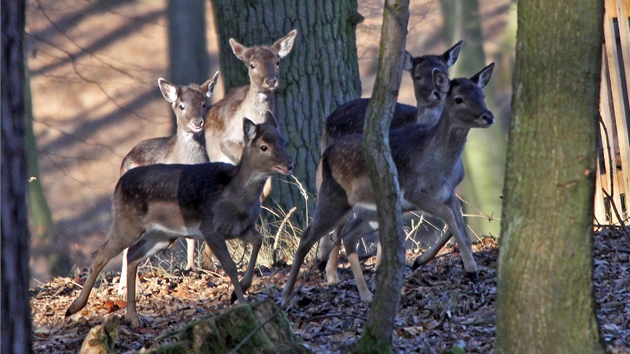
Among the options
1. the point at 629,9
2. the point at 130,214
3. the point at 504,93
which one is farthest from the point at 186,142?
the point at 504,93

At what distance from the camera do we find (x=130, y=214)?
27.8 feet

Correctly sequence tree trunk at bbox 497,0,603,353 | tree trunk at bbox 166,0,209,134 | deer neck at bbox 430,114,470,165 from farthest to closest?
tree trunk at bbox 166,0,209,134, deer neck at bbox 430,114,470,165, tree trunk at bbox 497,0,603,353

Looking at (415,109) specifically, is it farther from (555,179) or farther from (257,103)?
(555,179)

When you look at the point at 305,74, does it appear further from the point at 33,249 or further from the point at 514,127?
the point at 33,249

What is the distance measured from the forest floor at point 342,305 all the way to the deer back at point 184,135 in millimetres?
1455

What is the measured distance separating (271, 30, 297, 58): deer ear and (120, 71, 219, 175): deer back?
714mm

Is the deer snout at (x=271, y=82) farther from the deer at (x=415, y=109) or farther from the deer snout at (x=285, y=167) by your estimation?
the deer snout at (x=285, y=167)

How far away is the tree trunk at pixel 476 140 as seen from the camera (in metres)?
21.8

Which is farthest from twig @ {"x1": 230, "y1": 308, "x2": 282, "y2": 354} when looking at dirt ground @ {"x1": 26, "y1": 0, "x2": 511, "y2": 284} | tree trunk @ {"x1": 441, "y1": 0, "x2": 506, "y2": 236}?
dirt ground @ {"x1": 26, "y1": 0, "x2": 511, "y2": 284}

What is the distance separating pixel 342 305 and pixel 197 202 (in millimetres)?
1631

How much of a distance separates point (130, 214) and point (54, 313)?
111cm

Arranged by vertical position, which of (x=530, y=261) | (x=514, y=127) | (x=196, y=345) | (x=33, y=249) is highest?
(x=514, y=127)

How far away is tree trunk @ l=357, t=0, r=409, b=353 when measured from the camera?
203 inches

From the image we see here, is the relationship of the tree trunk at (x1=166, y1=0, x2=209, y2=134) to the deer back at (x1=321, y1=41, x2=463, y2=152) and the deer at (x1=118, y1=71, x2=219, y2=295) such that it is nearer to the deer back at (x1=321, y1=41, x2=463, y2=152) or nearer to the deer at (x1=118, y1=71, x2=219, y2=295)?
the deer at (x1=118, y1=71, x2=219, y2=295)
